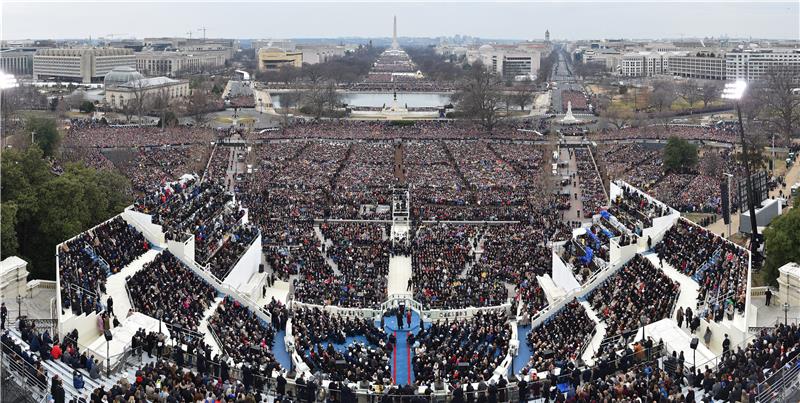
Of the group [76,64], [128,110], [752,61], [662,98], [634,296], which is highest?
[752,61]

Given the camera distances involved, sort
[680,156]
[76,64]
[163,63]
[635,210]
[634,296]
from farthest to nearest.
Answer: [163,63] → [76,64] → [680,156] → [635,210] → [634,296]

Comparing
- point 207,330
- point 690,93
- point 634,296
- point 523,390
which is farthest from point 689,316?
point 690,93

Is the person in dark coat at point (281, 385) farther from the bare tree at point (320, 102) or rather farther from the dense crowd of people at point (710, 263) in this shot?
the bare tree at point (320, 102)

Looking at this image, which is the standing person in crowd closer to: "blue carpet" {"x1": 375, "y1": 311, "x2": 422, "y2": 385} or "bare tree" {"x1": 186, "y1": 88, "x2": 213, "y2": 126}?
"blue carpet" {"x1": 375, "y1": 311, "x2": 422, "y2": 385}

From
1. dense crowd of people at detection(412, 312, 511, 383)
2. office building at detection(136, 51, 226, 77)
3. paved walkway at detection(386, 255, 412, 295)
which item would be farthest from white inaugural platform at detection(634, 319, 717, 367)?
office building at detection(136, 51, 226, 77)

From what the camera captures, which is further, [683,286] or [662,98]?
[662,98]

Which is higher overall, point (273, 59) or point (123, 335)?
point (273, 59)

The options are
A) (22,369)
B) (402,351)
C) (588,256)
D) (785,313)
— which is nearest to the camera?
(22,369)

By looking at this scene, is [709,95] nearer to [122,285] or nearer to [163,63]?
[122,285]
